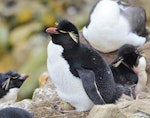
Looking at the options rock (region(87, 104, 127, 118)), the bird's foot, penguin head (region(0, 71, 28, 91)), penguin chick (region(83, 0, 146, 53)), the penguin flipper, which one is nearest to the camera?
rock (region(87, 104, 127, 118))

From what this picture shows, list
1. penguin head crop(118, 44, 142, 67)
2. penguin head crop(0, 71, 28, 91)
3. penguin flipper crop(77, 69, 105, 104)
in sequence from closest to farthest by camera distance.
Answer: penguin flipper crop(77, 69, 105, 104), penguin head crop(118, 44, 142, 67), penguin head crop(0, 71, 28, 91)

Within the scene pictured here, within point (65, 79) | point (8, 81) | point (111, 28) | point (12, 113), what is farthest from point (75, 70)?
point (111, 28)

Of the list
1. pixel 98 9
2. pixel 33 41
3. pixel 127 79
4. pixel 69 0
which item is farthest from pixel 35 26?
pixel 127 79

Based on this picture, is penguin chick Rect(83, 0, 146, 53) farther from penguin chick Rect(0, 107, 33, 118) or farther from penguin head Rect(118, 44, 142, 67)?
penguin chick Rect(0, 107, 33, 118)

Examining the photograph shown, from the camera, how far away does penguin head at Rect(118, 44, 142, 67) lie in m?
7.14

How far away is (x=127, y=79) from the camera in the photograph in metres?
7.26

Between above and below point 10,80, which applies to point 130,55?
above

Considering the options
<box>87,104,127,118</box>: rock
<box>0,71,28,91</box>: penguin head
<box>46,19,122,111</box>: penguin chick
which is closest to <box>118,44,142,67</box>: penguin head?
<box>46,19,122,111</box>: penguin chick

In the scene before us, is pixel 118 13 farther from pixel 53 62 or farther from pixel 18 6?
pixel 18 6

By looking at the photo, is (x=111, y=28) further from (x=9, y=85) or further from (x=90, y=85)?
(x=90, y=85)

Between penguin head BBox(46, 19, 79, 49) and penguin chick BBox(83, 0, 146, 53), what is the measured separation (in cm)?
194

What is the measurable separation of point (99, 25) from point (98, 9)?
221 millimetres

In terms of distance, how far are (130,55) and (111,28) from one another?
1.37 meters

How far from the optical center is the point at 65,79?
21.2ft
